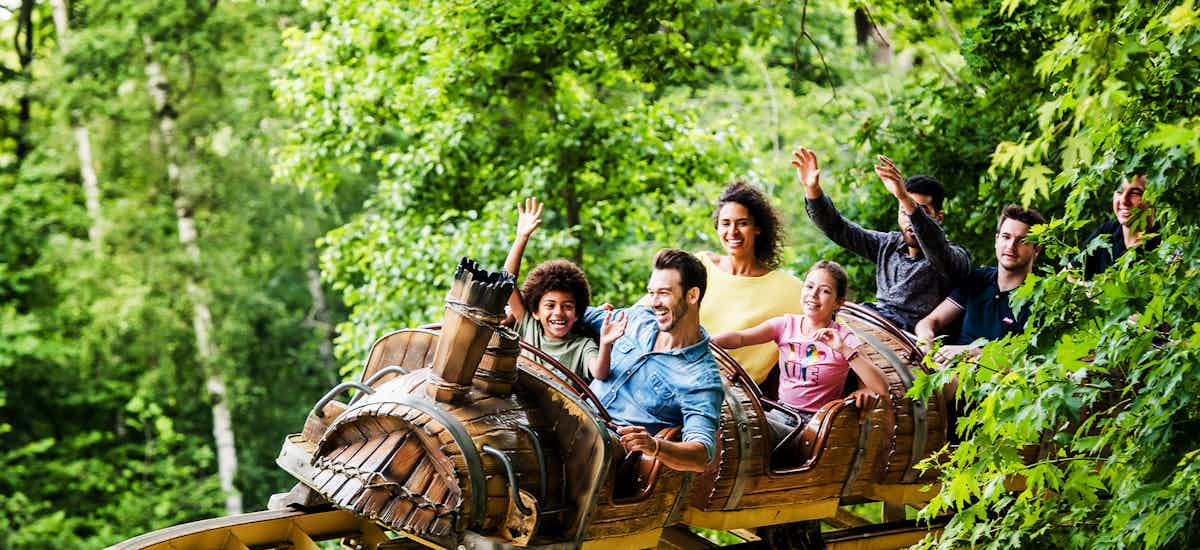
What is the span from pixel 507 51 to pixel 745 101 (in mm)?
5287

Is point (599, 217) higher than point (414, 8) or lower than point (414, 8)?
lower

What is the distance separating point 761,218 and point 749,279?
0.25 m

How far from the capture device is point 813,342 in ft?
15.1

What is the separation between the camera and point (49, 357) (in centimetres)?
1495

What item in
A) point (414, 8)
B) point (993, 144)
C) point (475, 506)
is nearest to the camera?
point (475, 506)

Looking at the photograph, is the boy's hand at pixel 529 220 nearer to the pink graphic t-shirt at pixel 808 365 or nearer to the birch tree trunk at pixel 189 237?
the pink graphic t-shirt at pixel 808 365

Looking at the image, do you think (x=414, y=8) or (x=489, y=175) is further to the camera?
(x=489, y=175)

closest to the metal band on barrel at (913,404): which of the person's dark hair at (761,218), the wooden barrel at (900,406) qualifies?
the wooden barrel at (900,406)

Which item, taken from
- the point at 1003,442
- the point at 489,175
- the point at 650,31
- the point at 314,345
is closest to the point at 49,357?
the point at 314,345

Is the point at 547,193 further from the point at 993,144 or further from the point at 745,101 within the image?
the point at 745,101

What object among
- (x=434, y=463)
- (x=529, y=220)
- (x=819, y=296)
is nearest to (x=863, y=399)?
(x=819, y=296)

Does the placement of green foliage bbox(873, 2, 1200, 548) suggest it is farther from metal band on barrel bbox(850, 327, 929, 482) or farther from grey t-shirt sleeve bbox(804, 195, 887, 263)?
grey t-shirt sleeve bbox(804, 195, 887, 263)

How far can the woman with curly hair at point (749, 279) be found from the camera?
5016 millimetres

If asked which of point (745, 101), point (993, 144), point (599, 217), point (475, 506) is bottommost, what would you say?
point (475, 506)
